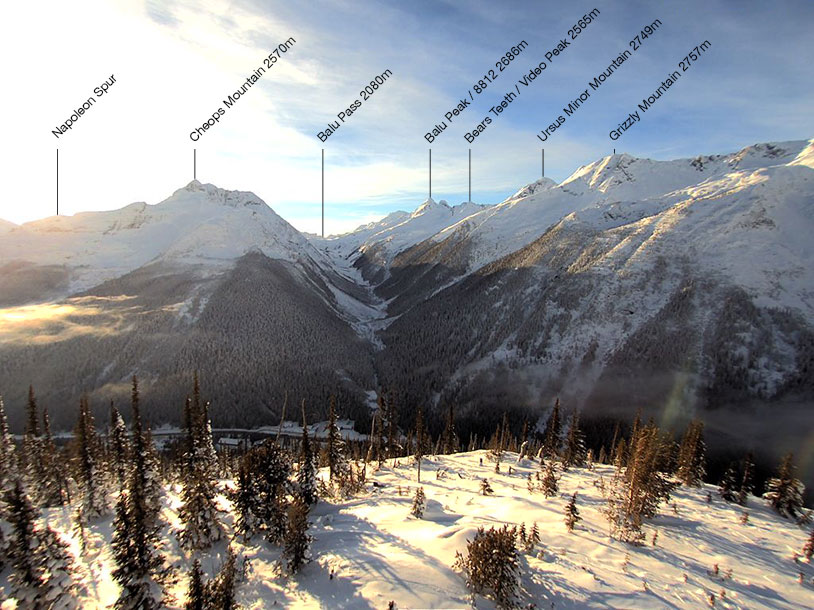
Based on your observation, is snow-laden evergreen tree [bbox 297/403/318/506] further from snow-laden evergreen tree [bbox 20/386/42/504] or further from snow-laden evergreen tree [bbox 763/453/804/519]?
snow-laden evergreen tree [bbox 763/453/804/519]

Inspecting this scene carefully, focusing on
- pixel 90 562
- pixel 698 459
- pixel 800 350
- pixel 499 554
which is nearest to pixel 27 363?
pixel 90 562

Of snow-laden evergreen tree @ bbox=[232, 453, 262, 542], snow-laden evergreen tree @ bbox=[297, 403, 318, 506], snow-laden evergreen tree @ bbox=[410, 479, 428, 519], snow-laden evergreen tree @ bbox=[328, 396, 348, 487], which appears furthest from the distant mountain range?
snow-laden evergreen tree @ bbox=[410, 479, 428, 519]

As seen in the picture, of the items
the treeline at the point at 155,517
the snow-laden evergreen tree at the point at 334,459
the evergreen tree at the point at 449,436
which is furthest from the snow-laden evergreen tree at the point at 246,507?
the evergreen tree at the point at 449,436

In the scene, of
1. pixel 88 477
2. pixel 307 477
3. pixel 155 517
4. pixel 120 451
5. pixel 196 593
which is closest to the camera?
pixel 196 593

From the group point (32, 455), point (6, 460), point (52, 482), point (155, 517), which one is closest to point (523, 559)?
point (155, 517)

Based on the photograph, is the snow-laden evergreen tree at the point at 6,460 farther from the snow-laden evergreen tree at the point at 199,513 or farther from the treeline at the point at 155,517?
the snow-laden evergreen tree at the point at 199,513

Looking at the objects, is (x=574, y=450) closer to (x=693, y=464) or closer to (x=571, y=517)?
(x=693, y=464)
